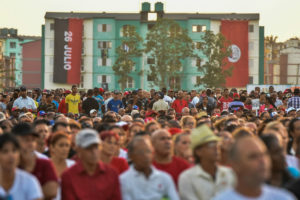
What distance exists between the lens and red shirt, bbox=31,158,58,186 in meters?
7.95

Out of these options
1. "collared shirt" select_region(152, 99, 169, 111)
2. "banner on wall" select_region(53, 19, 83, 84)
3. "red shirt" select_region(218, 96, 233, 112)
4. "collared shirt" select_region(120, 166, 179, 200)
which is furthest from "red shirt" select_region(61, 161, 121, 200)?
"banner on wall" select_region(53, 19, 83, 84)

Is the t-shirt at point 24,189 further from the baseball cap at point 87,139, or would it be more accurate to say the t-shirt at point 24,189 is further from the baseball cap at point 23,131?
the baseball cap at point 23,131

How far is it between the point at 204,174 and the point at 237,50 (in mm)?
93418

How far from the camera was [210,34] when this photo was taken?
9062 cm

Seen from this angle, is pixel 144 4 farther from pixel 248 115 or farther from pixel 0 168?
pixel 0 168

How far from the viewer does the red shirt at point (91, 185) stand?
7863mm

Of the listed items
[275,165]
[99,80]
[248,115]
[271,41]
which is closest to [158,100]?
[248,115]

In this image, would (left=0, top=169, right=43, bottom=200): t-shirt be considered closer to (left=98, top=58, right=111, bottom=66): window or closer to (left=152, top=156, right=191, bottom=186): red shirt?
(left=152, top=156, right=191, bottom=186): red shirt

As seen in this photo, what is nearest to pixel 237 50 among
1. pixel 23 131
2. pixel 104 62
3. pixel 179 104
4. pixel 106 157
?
pixel 104 62

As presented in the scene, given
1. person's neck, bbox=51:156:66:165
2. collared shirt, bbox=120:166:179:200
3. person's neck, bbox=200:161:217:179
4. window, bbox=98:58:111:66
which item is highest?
window, bbox=98:58:111:66

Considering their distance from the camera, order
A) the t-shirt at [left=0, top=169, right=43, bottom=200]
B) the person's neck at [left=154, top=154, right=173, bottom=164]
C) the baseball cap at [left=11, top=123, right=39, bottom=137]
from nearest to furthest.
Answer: the t-shirt at [left=0, top=169, right=43, bottom=200]
the baseball cap at [left=11, top=123, right=39, bottom=137]
the person's neck at [left=154, top=154, right=173, bottom=164]

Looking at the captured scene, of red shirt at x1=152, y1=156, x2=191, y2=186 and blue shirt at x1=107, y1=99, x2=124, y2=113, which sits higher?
blue shirt at x1=107, y1=99, x2=124, y2=113

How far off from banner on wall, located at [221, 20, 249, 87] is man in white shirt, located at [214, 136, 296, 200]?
94.8 meters

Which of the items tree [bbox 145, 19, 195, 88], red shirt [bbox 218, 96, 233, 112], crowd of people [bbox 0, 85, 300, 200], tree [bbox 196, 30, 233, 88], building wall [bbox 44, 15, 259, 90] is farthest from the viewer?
building wall [bbox 44, 15, 259, 90]
